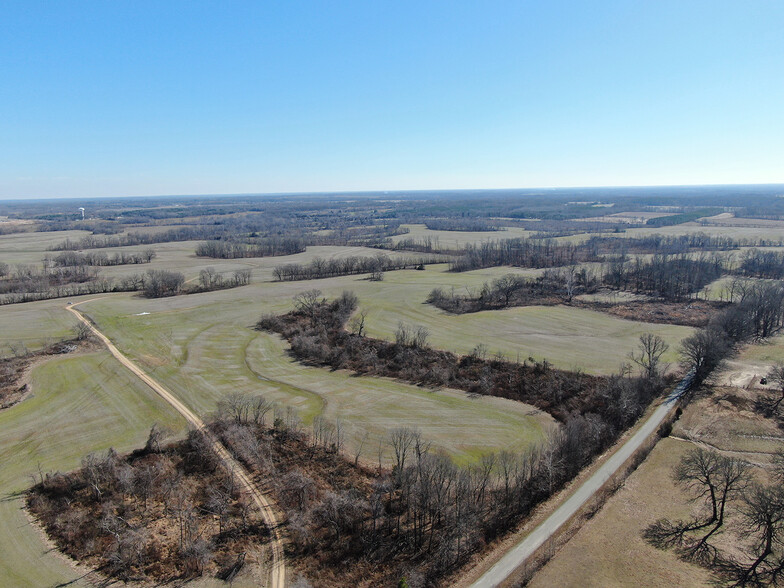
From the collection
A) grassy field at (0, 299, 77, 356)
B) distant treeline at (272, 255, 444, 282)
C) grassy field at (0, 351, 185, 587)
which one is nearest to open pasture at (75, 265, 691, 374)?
grassy field at (0, 299, 77, 356)

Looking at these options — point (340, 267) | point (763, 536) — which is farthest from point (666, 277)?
point (763, 536)

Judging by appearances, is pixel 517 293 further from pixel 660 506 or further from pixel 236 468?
pixel 236 468

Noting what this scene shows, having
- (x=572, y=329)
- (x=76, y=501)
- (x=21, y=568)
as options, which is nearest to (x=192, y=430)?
(x=76, y=501)

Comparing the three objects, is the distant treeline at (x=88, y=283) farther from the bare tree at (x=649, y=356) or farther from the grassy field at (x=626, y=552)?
the grassy field at (x=626, y=552)

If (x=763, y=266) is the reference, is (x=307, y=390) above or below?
below

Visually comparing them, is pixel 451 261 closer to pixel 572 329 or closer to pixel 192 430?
pixel 572 329

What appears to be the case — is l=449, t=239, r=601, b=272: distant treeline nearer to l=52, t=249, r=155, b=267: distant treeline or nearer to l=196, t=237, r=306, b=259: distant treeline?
l=196, t=237, r=306, b=259: distant treeline
